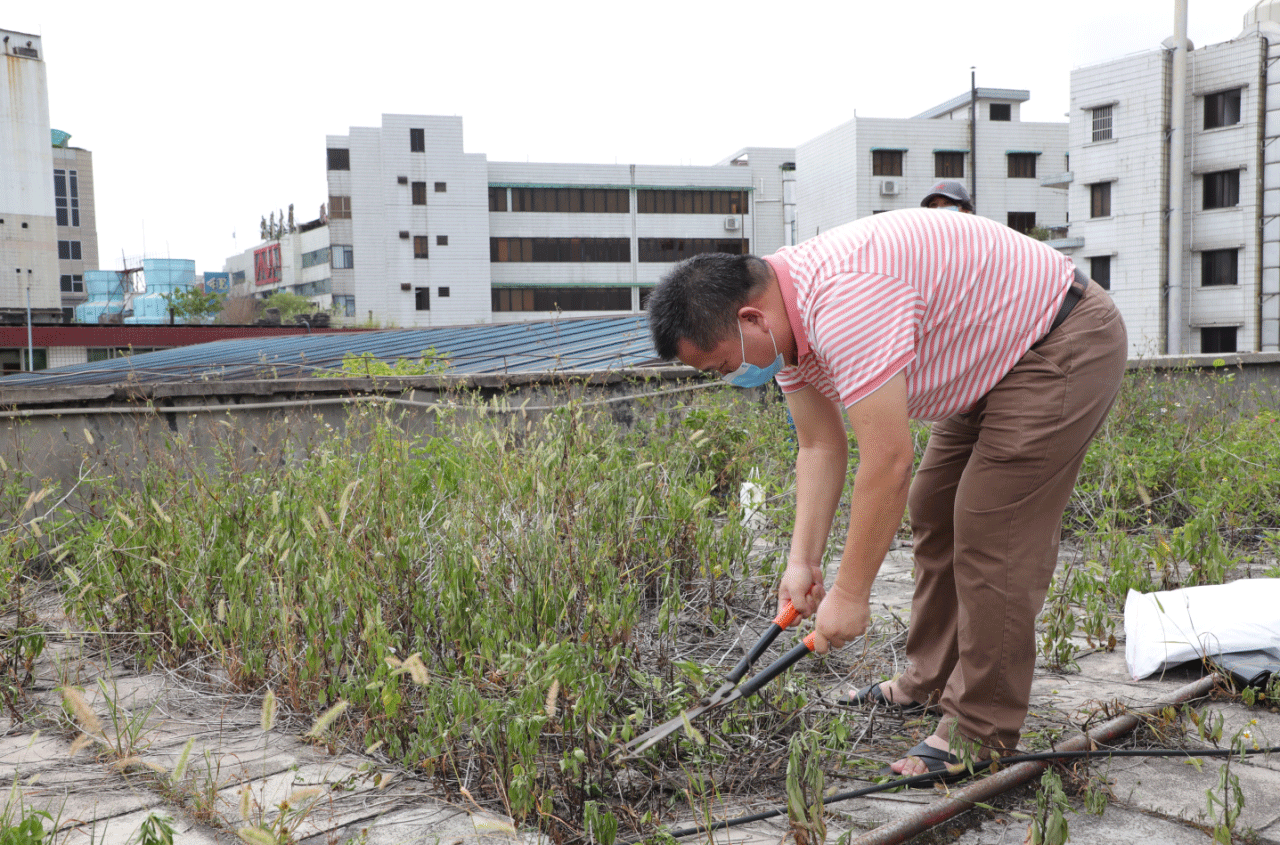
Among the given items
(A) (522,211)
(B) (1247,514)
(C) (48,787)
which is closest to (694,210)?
(A) (522,211)

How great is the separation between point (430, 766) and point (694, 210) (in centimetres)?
4489

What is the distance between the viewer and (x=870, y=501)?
7.09ft

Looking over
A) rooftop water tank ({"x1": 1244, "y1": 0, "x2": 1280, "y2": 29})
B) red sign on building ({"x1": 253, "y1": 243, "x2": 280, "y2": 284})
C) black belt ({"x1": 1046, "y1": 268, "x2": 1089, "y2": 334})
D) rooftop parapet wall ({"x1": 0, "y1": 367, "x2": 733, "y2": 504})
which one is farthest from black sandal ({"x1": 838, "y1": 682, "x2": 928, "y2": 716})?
red sign on building ({"x1": 253, "y1": 243, "x2": 280, "y2": 284})

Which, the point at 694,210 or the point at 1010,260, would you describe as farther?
the point at 694,210

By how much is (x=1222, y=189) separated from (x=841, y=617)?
31.3 metres

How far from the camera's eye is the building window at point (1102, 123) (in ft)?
93.7

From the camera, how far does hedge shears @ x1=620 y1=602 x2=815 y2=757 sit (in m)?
2.34

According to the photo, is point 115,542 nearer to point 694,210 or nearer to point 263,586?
point 263,586

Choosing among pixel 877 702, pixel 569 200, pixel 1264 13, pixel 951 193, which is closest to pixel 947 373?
pixel 877 702

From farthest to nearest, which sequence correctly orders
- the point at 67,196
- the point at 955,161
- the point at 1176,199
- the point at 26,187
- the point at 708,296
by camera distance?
the point at 67,196 → the point at 26,187 → the point at 955,161 → the point at 1176,199 → the point at 708,296

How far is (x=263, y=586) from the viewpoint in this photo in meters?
3.44

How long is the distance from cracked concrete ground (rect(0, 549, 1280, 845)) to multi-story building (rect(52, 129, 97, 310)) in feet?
217

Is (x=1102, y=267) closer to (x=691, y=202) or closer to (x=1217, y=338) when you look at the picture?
(x=1217, y=338)

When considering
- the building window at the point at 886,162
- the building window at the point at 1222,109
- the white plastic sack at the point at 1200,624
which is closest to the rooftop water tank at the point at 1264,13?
the building window at the point at 1222,109
